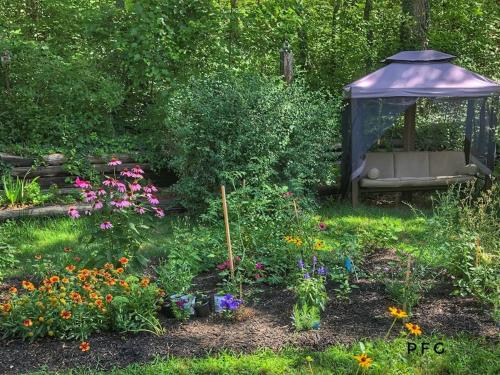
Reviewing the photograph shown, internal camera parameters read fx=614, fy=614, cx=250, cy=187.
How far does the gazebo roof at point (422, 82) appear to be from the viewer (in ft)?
27.5

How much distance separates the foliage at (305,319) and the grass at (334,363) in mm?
292

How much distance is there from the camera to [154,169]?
9023mm

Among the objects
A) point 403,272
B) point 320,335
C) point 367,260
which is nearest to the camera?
point 320,335

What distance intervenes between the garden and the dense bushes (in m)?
0.03

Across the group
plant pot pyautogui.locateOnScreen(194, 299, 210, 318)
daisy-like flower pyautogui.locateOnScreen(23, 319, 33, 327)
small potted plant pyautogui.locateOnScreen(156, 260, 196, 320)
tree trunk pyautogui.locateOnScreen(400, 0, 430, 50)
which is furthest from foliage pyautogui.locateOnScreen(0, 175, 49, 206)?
tree trunk pyautogui.locateOnScreen(400, 0, 430, 50)

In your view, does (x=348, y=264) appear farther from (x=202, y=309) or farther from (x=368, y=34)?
(x=368, y=34)

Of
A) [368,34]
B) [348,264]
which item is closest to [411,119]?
[368,34]

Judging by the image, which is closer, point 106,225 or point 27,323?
point 27,323

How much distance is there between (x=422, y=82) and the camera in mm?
8508

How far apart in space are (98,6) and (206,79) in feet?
10.5

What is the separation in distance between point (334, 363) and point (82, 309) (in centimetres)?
176

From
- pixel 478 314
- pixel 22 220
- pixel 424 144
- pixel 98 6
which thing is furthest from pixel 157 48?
pixel 478 314

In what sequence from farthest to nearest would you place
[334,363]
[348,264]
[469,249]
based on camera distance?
[348,264] < [469,249] < [334,363]

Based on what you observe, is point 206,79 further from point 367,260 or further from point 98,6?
point 367,260
